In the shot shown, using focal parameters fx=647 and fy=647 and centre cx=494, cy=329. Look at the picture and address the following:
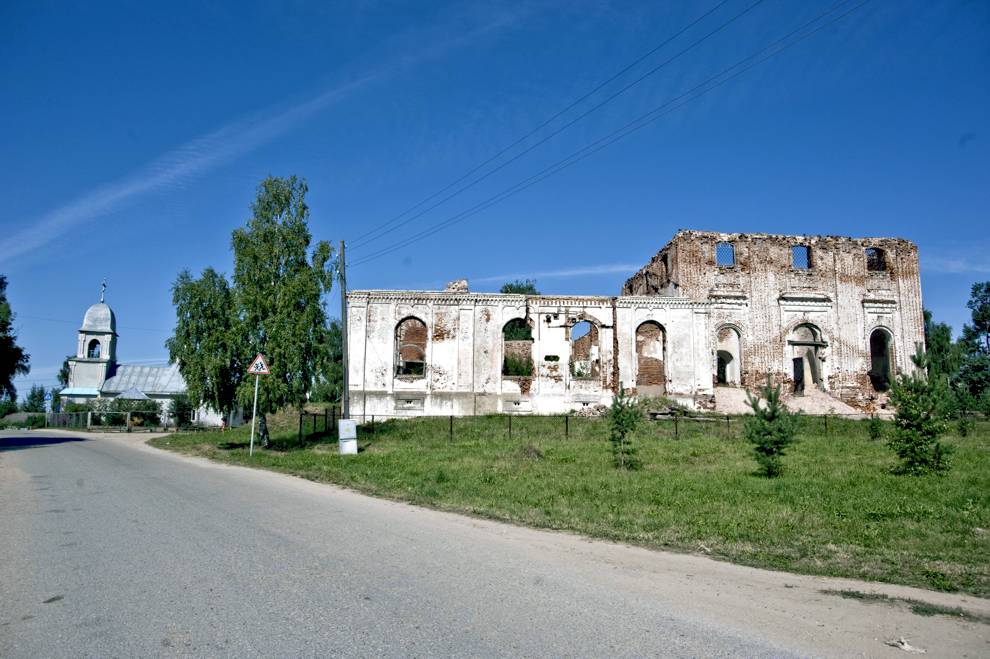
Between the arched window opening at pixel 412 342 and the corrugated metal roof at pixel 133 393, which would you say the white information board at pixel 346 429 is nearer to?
the arched window opening at pixel 412 342

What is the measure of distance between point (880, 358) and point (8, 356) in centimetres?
4699

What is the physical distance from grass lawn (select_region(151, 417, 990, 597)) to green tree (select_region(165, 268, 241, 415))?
243cm

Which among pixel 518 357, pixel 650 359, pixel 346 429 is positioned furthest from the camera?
pixel 518 357

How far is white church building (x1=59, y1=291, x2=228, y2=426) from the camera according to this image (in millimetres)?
70125

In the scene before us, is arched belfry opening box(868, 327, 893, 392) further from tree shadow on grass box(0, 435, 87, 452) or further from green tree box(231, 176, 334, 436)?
tree shadow on grass box(0, 435, 87, 452)

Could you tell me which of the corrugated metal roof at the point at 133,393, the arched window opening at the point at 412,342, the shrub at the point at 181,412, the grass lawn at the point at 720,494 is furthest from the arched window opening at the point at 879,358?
the corrugated metal roof at the point at 133,393

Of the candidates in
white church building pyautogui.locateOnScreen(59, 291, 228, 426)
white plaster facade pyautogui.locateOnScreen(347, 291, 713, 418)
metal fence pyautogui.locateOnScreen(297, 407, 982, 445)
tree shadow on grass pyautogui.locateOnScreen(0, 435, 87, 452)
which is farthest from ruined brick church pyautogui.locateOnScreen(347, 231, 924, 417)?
white church building pyautogui.locateOnScreen(59, 291, 228, 426)

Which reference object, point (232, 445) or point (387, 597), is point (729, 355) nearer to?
point (232, 445)

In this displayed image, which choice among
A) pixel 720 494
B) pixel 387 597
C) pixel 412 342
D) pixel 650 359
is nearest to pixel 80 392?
pixel 412 342

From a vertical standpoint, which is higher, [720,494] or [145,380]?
[145,380]

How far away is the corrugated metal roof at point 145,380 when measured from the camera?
71.2 meters

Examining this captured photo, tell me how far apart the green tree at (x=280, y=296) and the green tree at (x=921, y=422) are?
18828mm

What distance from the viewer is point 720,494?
12.1 meters

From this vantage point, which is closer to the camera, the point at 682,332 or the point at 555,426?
the point at 555,426
